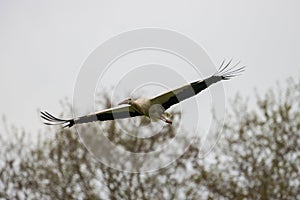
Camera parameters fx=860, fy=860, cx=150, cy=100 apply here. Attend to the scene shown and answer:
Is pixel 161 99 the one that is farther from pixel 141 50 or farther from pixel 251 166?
pixel 251 166

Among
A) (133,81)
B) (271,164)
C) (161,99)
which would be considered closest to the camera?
(161,99)

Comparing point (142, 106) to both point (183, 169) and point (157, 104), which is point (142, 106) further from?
point (183, 169)

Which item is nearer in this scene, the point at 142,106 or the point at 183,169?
the point at 142,106

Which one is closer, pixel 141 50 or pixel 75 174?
pixel 141 50

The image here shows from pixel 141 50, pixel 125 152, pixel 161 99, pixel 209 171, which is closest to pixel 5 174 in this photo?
pixel 125 152

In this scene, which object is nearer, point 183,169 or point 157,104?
point 157,104

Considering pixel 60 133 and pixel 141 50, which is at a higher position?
pixel 60 133

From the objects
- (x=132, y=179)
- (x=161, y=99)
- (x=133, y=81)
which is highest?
(x=132, y=179)

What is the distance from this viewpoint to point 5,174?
31.8 metres

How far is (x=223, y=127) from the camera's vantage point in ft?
103

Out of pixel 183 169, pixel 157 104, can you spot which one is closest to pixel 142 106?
pixel 157 104

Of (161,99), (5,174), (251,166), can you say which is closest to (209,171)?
(251,166)

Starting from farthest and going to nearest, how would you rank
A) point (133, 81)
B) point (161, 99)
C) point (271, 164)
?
point (271, 164) < point (133, 81) < point (161, 99)

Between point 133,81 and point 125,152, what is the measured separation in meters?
14.6
